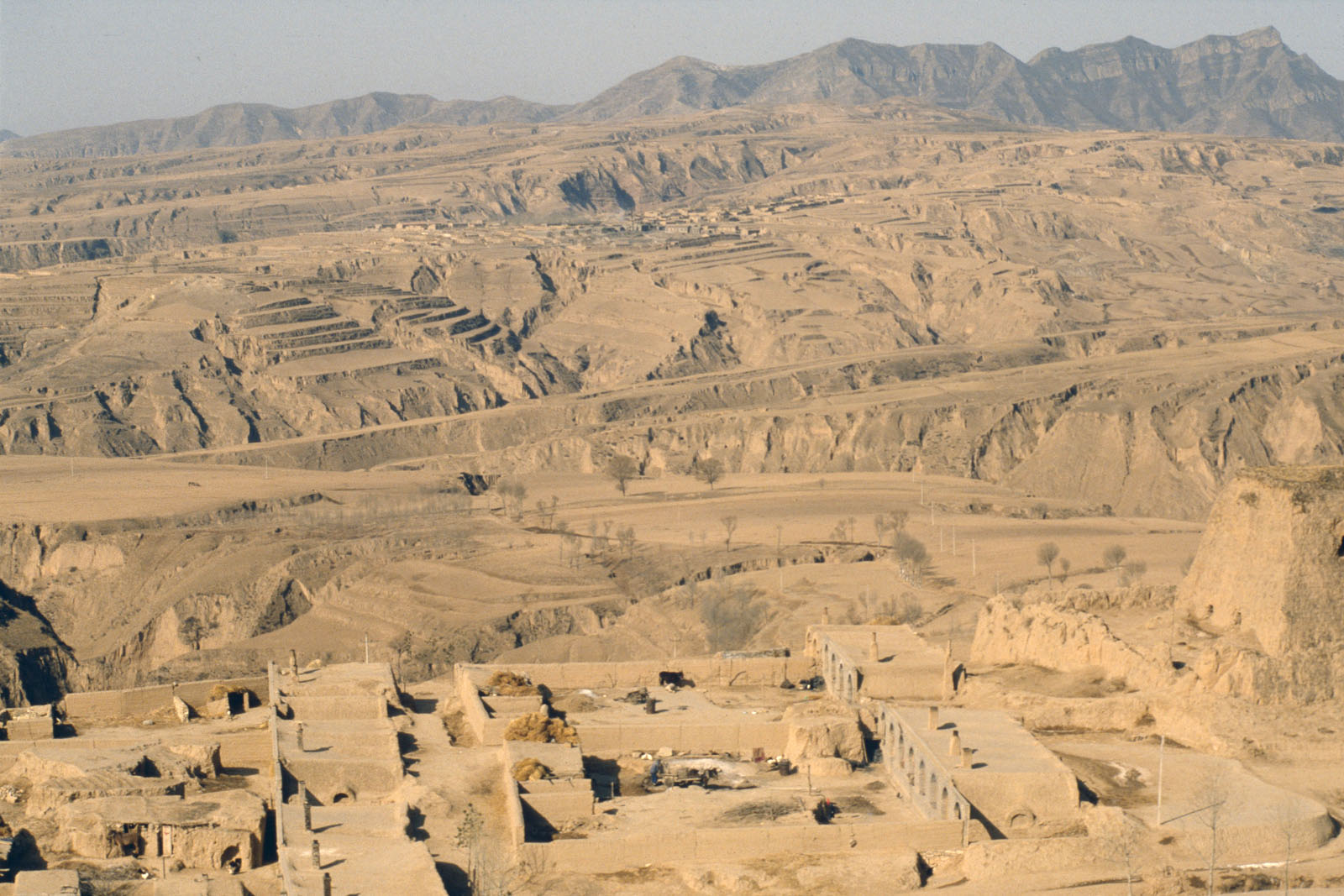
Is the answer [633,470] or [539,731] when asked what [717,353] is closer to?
[633,470]

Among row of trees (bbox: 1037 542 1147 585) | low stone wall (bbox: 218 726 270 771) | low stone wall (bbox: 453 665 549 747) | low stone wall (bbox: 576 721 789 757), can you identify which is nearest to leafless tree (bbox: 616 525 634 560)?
row of trees (bbox: 1037 542 1147 585)

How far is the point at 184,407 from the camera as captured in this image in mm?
129375

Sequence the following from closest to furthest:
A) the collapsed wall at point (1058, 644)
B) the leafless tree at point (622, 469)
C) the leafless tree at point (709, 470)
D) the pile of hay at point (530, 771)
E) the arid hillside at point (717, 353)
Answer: the pile of hay at point (530, 771)
the collapsed wall at point (1058, 644)
the leafless tree at point (709, 470)
the leafless tree at point (622, 469)
the arid hillside at point (717, 353)

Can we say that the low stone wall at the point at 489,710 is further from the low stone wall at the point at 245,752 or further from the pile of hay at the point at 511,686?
the low stone wall at the point at 245,752

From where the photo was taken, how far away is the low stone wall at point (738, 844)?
34500 millimetres

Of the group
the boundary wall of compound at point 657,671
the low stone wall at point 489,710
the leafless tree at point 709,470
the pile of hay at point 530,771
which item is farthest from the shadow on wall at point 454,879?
the leafless tree at point 709,470

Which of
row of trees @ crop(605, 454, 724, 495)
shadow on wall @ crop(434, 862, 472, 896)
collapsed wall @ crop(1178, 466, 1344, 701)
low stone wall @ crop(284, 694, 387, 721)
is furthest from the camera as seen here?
row of trees @ crop(605, 454, 724, 495)

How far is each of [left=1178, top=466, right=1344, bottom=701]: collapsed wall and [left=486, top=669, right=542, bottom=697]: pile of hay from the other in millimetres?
15719

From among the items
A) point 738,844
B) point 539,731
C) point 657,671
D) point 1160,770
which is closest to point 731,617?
point 657,671

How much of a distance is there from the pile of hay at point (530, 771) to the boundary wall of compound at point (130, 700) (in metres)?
11.4

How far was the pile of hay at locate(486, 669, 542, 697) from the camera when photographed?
4541 cm

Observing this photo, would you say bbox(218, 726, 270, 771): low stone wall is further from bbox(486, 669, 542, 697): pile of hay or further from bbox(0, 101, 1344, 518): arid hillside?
bbox(0, 101, 1344, 518): arid hillside

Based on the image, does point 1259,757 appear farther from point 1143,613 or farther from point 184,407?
point 184,407

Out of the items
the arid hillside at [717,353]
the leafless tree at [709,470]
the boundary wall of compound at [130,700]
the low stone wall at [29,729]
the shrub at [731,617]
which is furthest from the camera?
the arid hillside at [717,353]
